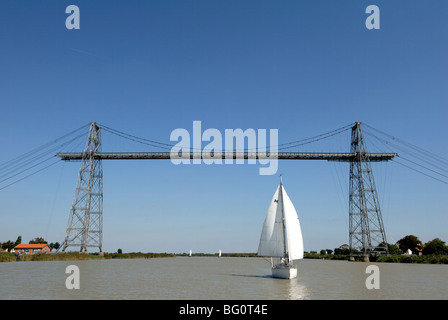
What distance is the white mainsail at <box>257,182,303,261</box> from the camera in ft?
100

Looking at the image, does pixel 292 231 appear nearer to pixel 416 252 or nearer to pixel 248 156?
pixel 248 156

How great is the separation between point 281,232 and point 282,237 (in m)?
0.41

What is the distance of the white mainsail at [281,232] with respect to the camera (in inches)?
1201

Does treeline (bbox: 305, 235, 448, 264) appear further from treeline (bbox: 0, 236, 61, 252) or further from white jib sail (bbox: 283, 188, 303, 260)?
treeline (bbox: 0, 236, 61, 252)

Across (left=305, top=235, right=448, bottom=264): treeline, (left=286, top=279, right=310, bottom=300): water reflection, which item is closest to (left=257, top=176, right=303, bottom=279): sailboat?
(left=286, top=279, right=310, bottom=300): water reflection

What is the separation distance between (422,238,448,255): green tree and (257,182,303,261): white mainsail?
44.0m

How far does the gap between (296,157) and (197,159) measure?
20.9 m

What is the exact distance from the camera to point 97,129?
71.2m

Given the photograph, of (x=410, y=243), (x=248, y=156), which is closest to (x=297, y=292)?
(x=248, y=156)
